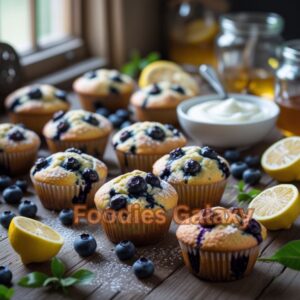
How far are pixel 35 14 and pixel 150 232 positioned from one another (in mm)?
1339

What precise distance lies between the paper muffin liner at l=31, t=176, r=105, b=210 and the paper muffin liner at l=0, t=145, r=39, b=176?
0.20m

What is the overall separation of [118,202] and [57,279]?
246 millimetres

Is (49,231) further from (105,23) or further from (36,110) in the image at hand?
(105,23)

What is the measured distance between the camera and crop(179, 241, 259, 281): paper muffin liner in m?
1.43

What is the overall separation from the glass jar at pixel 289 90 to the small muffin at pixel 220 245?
0.83 meters

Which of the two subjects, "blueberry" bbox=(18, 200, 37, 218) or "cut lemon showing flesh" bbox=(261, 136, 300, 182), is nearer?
"blueberry" bbox=(18, 200, 37, 218)

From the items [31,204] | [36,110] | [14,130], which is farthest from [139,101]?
[31,204]

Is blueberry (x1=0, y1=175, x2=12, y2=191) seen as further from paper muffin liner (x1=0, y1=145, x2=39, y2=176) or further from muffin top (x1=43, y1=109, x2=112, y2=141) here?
muffin top (x1=43, y1=109, x2=112, y2=141)

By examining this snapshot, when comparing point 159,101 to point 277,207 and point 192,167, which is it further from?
point 277,207

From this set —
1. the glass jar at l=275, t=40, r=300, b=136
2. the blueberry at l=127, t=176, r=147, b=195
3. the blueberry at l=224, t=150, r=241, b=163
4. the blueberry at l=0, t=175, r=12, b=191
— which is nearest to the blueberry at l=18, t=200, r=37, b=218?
the blueberry at l=0, t=175, r=12, b=191

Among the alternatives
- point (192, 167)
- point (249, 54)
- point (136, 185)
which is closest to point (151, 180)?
point (136, 185)

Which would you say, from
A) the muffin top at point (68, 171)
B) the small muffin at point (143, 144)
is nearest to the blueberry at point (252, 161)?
the small muffin at point (143, 144)

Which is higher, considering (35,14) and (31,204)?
(35,14)

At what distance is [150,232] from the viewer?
159 centimetres
